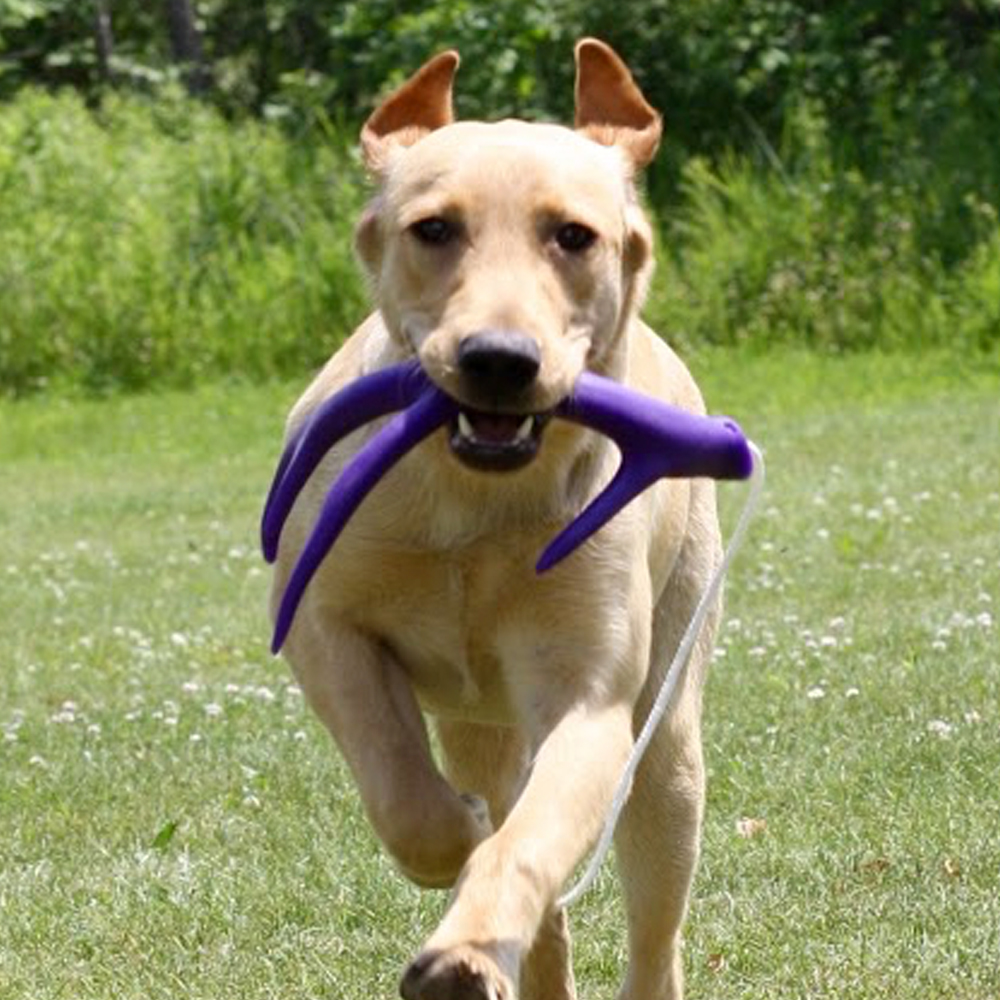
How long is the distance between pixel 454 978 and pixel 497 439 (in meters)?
0.93

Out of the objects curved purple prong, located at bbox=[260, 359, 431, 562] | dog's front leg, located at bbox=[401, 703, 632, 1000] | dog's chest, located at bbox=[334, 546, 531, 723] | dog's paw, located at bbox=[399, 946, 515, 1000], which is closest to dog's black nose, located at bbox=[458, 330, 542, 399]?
curved purple prong, located at bbox=[260, 359, 431, 562]

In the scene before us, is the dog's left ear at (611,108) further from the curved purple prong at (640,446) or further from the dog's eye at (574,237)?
the curved purple prong at (640,446)

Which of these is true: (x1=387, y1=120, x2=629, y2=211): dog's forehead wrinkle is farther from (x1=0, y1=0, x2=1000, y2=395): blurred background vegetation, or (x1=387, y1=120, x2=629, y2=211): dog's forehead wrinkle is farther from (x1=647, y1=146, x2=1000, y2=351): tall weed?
(x1=647, y1=146, x2=1000, y2=351): tall weed

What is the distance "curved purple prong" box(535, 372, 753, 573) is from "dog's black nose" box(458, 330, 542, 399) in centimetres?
23

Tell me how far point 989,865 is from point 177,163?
54.2 ft

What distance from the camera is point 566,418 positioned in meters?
4.37

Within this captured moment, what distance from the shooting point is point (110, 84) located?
96.1 ft

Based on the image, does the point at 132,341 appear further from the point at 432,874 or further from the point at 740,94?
the point at 432,874

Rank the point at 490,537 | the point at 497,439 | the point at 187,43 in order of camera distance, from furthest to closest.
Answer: the point at 187,43 → the point at 490,537 → the point at 497,439

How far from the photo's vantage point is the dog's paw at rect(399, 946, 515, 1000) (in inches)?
148

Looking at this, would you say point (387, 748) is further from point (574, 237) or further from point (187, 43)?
point (187, 43)

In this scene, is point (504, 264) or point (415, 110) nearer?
point (504, 264)

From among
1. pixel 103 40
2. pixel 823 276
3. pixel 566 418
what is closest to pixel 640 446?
pixel 566 418

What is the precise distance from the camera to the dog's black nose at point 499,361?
409 cm
